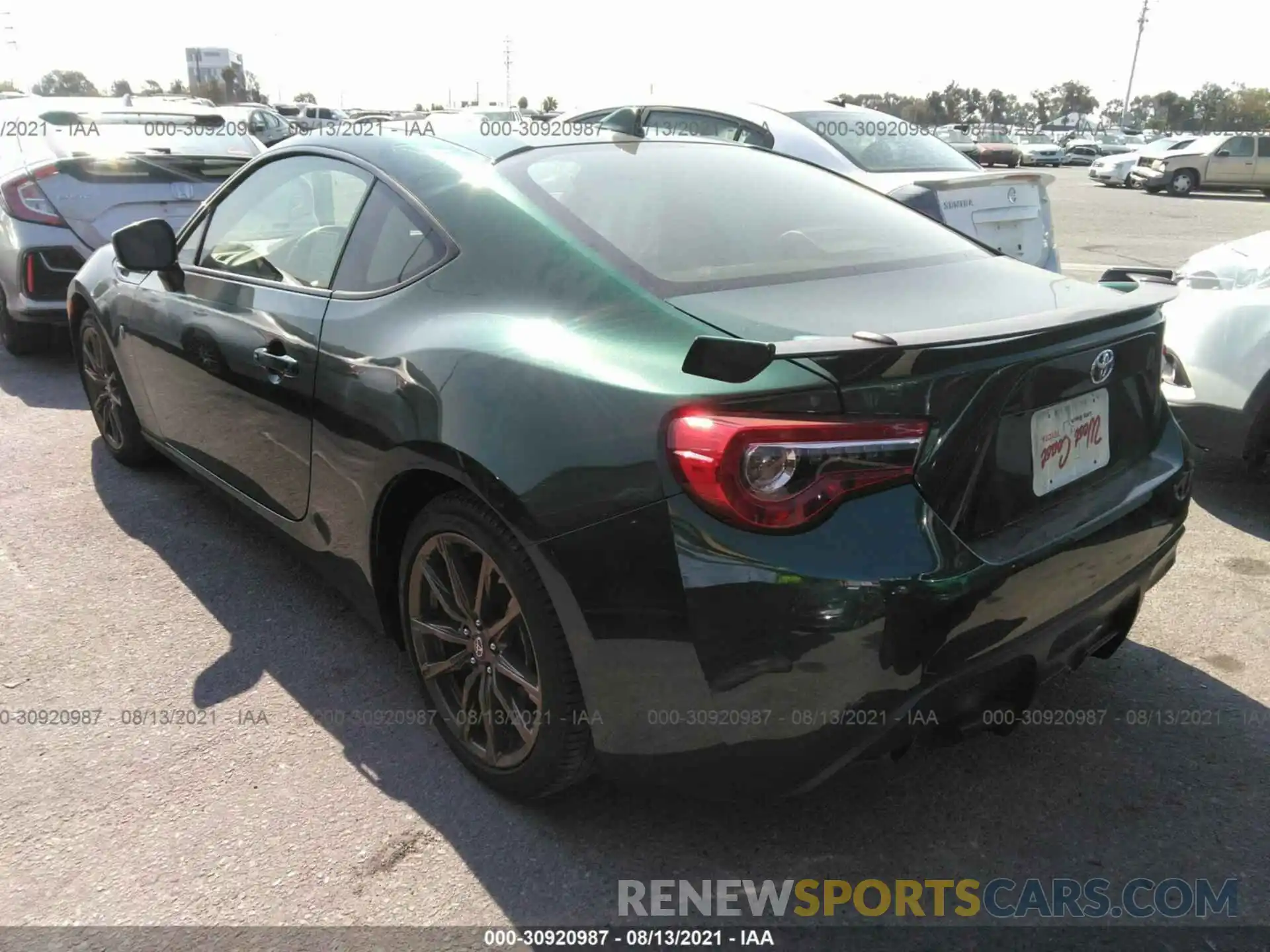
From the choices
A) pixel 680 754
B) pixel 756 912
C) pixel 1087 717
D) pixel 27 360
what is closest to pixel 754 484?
pixel 680 754

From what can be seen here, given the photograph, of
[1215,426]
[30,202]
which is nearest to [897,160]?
[1215,426]

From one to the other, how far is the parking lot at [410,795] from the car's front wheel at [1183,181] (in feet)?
87.7

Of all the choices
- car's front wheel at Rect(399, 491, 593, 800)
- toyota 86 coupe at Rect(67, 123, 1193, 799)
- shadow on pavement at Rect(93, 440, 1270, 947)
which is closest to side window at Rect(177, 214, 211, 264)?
toyota 86 coupe at Rect(67, 123, 1193, 799)

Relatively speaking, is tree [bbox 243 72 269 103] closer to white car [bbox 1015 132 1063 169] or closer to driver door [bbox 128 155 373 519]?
white car [bbox 1015 132 1063 169]

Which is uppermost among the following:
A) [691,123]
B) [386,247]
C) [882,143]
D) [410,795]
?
[691,123]

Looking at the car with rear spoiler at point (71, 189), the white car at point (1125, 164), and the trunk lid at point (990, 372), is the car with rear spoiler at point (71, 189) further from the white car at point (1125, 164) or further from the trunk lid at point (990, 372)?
the white car at point (1125, 164)

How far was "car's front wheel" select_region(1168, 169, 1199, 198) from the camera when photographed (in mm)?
25969

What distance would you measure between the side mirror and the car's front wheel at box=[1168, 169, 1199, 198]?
28.2 meters

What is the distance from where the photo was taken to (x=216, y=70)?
81.2m

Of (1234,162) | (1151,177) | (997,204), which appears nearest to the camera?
(997,204)

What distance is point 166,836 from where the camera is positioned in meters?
2.32

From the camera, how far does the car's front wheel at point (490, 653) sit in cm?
211

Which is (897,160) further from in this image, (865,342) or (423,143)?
(865,342)

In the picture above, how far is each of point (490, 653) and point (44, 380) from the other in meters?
5.31
